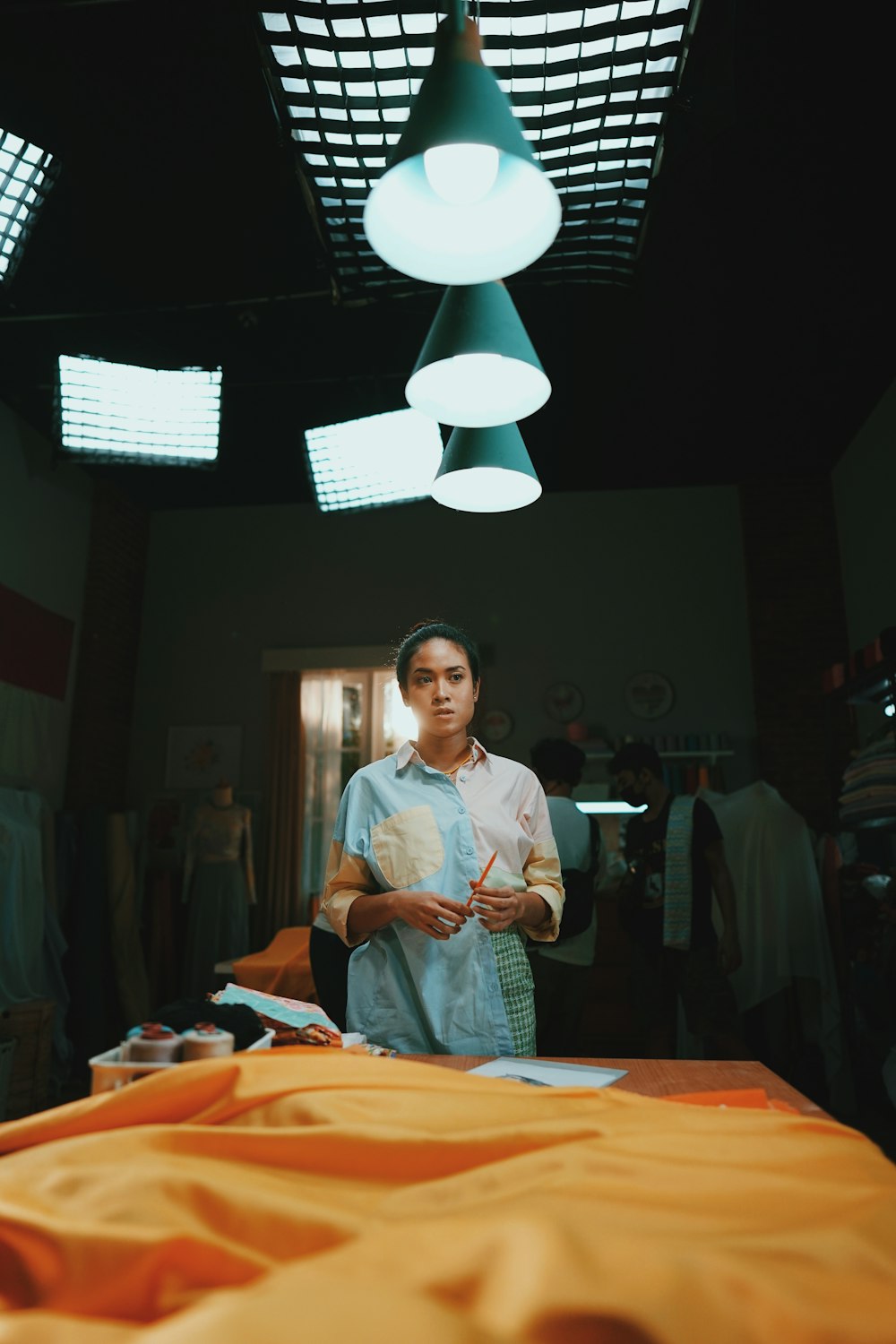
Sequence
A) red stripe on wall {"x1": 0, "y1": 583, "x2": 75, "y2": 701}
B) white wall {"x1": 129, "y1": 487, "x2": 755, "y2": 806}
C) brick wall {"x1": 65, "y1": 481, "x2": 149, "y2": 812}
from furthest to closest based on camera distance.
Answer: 1. white wall {"x1": 129, "y1": 487, "x2": 755, "y2": 806}
2. brick wall {"x1": 65, "y1": 481, "x2": 149, "y2": 812}
3. red stripe on wall {"x1": 0, "y1": 583, "x2": 75, "y2": 701}

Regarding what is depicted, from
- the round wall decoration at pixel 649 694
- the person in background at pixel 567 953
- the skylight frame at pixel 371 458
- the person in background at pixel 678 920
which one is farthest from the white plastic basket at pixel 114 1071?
Result: the round wall decoration at pixel 649 694

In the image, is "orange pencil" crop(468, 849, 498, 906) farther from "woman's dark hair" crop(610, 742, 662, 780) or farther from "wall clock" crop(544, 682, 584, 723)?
"wall clock" crop(544, 682, 584, 723)

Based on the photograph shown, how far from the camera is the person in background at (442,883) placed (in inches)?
68.3

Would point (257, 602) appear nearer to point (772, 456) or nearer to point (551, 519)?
point (551, 519)

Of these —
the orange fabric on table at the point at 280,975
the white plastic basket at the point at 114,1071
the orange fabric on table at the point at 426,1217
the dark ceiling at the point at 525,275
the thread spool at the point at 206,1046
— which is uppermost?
the dark ceiling at the point at 525,275

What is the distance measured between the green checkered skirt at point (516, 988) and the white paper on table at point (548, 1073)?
17 centimetres

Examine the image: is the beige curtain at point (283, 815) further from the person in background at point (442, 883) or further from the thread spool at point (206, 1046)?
the thread spool at point (206, 1046)

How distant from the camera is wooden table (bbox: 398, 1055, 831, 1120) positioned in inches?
53.7

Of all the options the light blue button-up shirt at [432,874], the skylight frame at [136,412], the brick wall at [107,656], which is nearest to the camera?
the light blue button-up shirt at [432,874]

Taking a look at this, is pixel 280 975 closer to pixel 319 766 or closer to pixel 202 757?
pixel 319 766

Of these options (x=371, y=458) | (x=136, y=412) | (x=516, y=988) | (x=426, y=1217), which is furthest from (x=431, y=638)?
(x=371, y=458)

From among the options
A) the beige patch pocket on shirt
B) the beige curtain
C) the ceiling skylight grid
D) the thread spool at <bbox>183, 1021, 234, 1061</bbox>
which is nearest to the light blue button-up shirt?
the beige patch pocket on shirt

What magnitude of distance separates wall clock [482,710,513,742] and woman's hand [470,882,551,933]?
480 cm

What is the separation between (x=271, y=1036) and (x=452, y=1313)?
2.66ft
